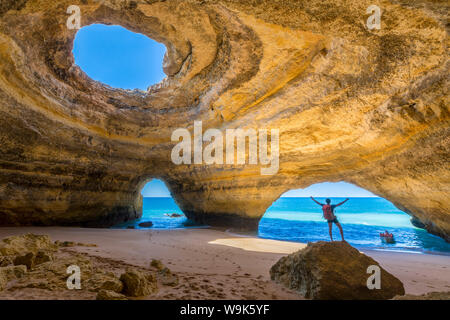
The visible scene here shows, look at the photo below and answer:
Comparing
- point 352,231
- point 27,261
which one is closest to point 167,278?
point 27,261

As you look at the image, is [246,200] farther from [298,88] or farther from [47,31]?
[47,31]

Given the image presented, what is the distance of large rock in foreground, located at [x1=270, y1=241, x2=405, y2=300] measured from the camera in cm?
166

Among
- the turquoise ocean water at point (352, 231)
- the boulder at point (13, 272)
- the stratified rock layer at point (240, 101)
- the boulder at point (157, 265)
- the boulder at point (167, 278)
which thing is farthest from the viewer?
the turquoise ocean water at point (352, 231)

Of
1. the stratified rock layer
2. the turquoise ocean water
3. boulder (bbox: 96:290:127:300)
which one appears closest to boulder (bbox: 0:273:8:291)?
boulder (bbox: 96:290:127:300)

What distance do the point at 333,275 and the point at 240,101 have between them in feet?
16.7

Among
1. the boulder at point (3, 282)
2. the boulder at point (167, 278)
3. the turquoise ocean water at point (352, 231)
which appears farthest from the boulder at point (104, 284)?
the turquoise ocean water at point (352, 231)

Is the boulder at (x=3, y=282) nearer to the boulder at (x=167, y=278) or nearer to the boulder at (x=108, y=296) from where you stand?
the boulder at (x=108, y=296)

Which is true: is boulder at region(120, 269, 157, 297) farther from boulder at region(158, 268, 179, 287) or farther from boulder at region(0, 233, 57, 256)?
boulder at region(0, 233, 57, 256)

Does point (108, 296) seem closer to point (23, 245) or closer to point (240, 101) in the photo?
point (23, 245)

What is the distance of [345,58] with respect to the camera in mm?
4023

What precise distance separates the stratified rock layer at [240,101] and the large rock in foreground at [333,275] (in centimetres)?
257

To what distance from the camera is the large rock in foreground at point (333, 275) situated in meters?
1.66
